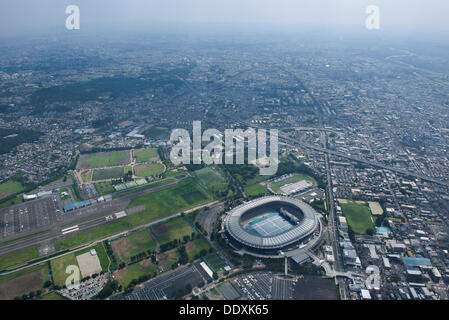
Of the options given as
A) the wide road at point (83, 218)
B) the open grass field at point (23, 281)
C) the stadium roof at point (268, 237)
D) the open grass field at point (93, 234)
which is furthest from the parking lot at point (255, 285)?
the wide road at point (83, 218)

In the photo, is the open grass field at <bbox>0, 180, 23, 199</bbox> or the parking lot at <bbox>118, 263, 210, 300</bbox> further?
the open grass field at <bbox>0, 180, 23, 199</bbox>

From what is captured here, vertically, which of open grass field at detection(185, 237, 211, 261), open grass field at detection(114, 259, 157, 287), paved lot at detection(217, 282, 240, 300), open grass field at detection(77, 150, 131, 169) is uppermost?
open grass field at detection(77, 150, 131, 169)

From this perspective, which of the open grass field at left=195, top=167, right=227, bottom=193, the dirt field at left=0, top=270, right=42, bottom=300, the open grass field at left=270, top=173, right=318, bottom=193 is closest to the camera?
the dirt field at left=0, top=270, right=42, bottom=300

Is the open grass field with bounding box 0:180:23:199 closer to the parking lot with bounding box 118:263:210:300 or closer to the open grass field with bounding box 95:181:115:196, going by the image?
the open grass field with bounding box 95:181:115:196

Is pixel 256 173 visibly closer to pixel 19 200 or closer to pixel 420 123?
pixel 19 200

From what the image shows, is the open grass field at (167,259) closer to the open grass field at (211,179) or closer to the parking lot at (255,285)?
the parking lot at (255,285)

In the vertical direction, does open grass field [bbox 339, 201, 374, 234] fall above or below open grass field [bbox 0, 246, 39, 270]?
above

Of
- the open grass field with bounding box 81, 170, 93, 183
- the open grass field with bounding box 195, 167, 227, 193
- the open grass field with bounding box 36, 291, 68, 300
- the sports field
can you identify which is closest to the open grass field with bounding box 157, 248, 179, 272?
the sports field
